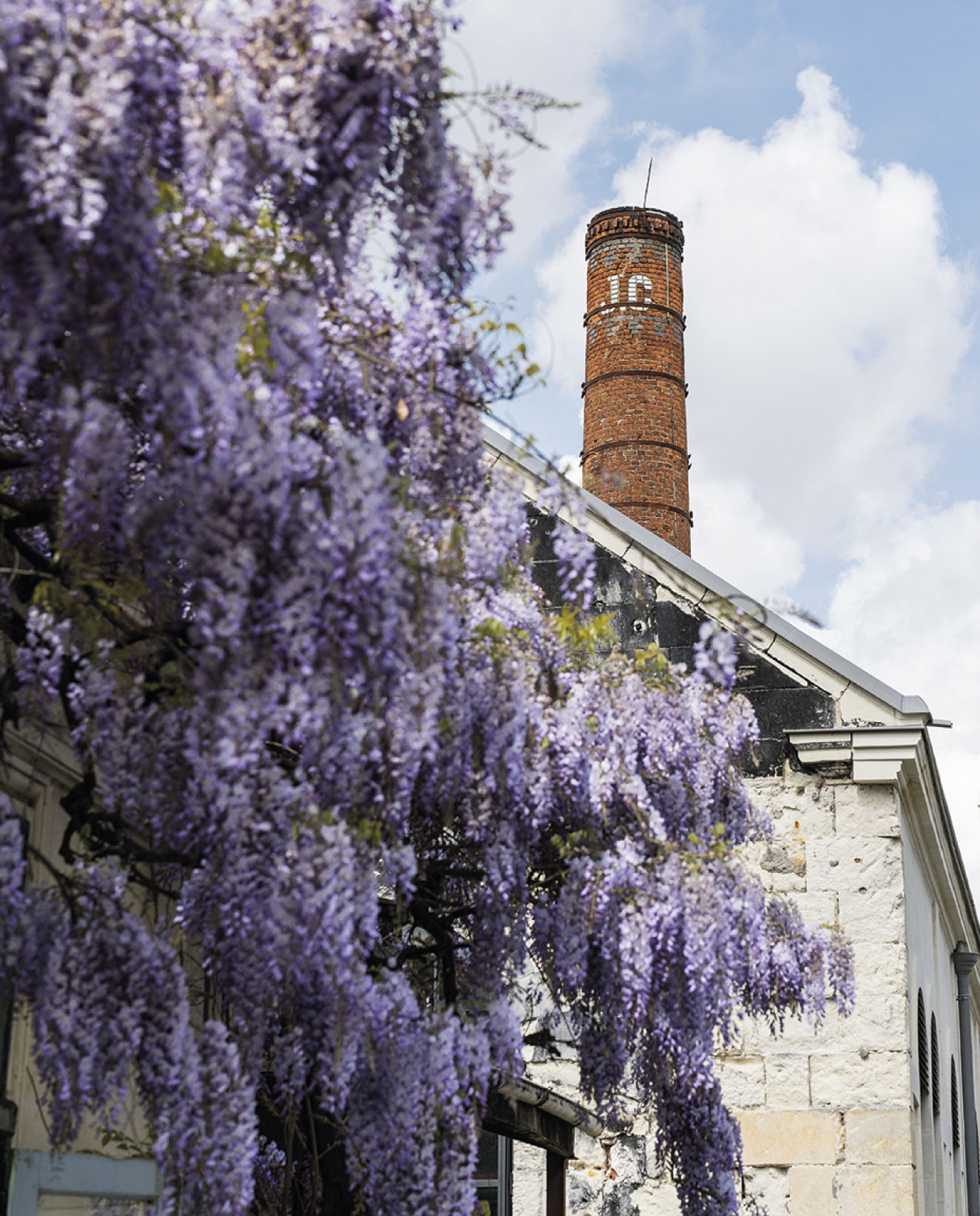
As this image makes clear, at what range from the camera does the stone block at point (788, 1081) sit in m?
9.34

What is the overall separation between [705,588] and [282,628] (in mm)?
6719

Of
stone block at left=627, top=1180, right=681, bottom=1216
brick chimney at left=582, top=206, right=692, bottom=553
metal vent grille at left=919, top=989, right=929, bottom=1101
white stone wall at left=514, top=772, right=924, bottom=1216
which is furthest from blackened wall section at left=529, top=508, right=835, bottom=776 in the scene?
brick chimney at left=582, top=206, right=692, bottom=553

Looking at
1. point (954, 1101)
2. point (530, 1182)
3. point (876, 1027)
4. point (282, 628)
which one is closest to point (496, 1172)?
point (530, 1182)

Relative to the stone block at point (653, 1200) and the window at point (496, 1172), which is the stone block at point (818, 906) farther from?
the window at point (496, 1172)

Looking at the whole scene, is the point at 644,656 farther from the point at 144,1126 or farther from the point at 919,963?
the point at 919,963

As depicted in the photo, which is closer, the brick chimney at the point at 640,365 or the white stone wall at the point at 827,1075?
the white stone wall at the point at 827,1075

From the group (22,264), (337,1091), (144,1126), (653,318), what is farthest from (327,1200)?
(653,318)

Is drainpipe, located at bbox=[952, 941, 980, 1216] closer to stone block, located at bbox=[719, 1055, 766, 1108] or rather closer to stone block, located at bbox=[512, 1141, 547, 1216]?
stone block, located at bbox=[719, 1055, 766, 1108]

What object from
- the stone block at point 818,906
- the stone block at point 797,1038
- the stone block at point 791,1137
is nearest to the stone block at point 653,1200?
the stone block at point 791,1137

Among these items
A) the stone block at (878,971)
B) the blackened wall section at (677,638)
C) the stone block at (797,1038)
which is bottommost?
the stone block at (797,1038)

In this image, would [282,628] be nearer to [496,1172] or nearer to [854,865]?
[854,865]

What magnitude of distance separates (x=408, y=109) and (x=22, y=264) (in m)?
1.27

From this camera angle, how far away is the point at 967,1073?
13648 millimetres

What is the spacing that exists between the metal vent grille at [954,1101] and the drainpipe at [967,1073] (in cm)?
9
